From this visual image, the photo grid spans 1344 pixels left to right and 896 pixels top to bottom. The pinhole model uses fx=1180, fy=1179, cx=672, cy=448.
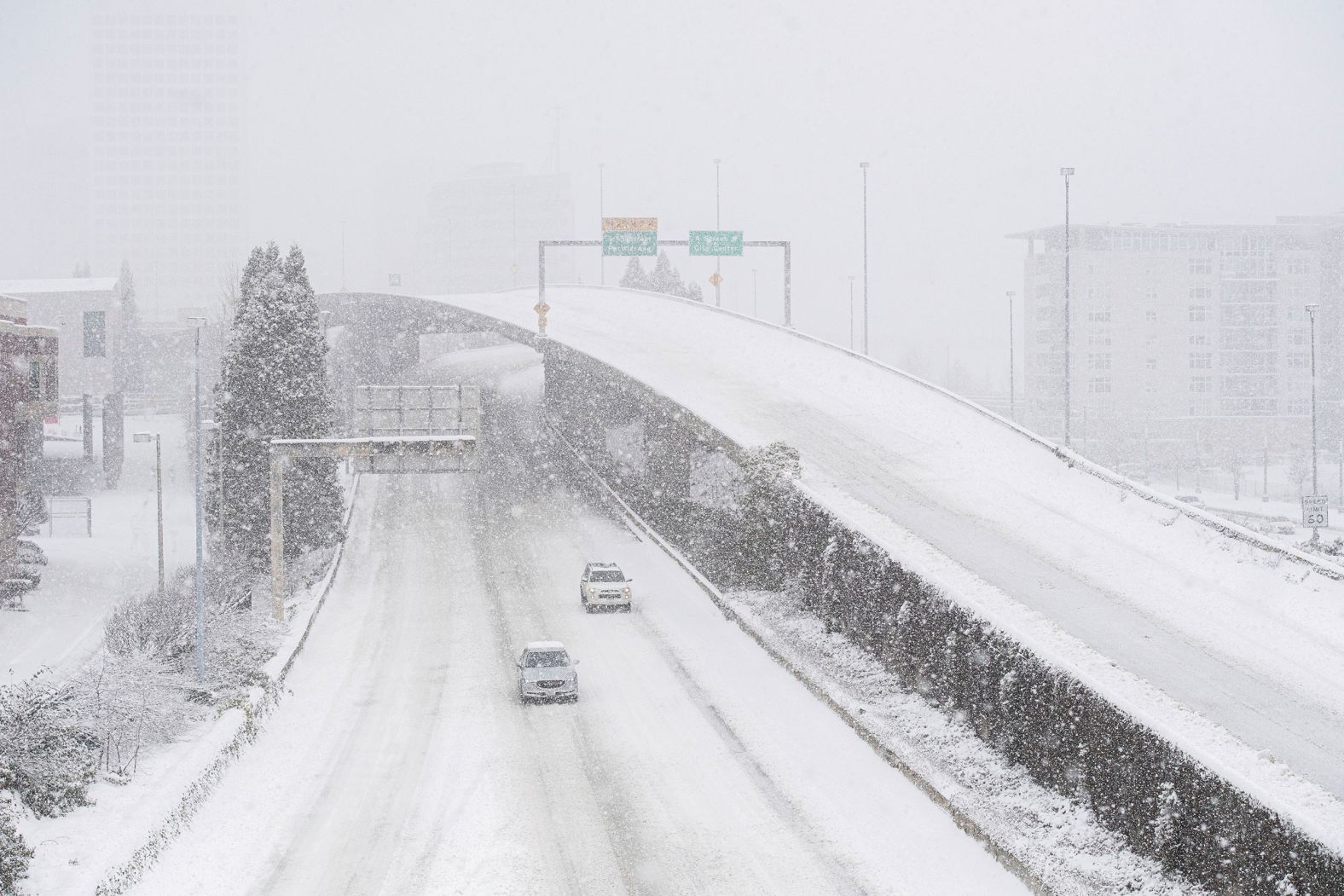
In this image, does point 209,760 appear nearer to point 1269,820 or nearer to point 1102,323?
point 1269,820

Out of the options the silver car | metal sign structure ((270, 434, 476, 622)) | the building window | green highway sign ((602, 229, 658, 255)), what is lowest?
the silver car

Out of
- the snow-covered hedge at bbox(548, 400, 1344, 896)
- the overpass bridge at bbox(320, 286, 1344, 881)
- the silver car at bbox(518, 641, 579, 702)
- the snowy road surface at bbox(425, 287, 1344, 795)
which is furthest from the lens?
the silver car at bbox(518, 641, 579, 702)

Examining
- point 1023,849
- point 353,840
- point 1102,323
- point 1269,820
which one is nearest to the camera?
point 1269,820

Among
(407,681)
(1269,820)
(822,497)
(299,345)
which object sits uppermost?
(299,345)

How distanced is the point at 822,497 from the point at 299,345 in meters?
22.8

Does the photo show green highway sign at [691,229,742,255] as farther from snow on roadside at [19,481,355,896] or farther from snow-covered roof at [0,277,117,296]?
snow-covered roof at [0,277,117,296]

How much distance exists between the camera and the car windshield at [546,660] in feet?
89.9

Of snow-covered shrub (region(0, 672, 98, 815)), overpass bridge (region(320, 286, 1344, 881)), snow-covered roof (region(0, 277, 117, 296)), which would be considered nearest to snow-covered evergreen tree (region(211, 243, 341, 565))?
overpass bridge (region(320, 286, 1344, 881))

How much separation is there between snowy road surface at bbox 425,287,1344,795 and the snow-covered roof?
7970 cm

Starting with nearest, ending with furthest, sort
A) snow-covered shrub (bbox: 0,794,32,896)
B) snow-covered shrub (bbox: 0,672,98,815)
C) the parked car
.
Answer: snow-covered shrub (bbox: 0,794,32,896)
snow-covered shrub (bbox: 0,672,98,815)
the parked car

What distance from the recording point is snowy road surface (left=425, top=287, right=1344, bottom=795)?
1927 centimetres

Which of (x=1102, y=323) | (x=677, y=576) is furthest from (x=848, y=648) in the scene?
(x=1102, y=323)

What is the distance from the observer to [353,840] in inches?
746

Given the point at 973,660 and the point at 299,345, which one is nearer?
the point at 973,660
